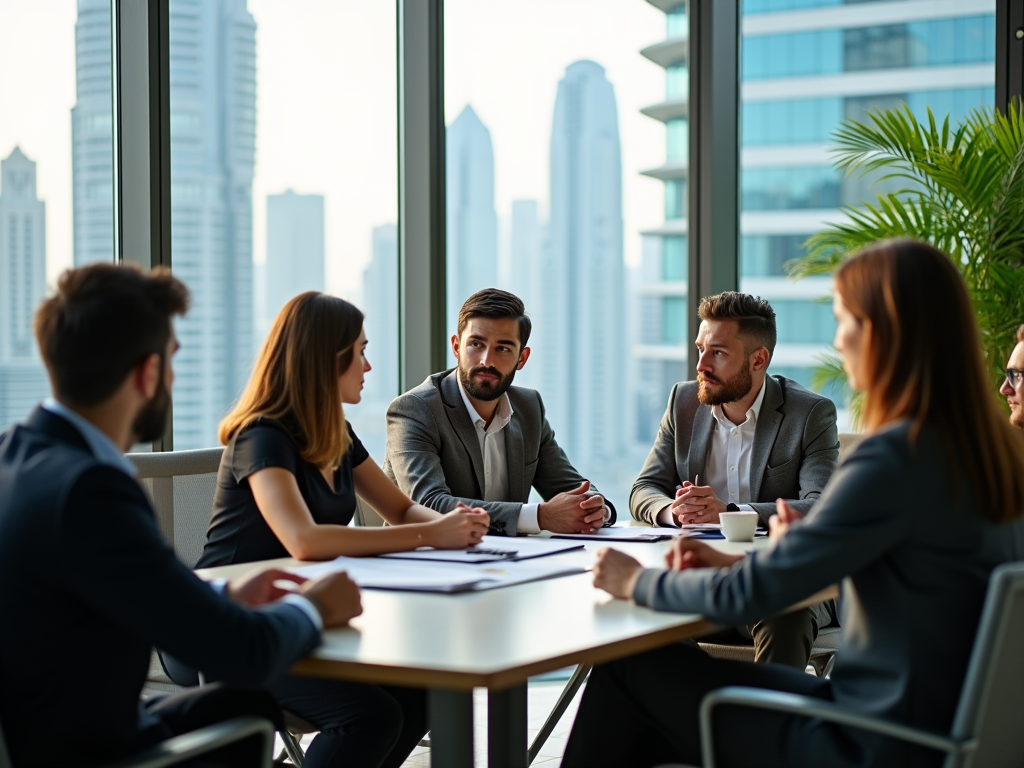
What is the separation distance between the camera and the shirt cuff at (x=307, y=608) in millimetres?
1669

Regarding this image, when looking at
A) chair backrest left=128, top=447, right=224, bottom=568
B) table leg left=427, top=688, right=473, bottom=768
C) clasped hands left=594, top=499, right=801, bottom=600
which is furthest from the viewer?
chair backrest left=128, top=447, right=224, bottom=568

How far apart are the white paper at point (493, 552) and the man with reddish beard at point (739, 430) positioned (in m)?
0.61

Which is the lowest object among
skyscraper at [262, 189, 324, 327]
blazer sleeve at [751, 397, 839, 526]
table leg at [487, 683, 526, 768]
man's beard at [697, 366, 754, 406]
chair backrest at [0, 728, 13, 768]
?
table leg at [487, 683, 526, 768]

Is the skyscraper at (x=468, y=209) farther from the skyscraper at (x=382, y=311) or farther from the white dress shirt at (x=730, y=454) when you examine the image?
the white dress shirt at (x=730, y=454)

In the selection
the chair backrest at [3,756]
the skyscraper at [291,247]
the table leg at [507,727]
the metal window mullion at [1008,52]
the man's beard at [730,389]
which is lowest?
the table leg at [507,727]

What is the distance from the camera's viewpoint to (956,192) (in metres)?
4.26

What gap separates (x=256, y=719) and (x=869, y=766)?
930mm

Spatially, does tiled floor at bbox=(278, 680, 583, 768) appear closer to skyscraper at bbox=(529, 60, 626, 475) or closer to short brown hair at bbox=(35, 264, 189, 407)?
skyscraper at bbox=(529, 60, 626, 475)

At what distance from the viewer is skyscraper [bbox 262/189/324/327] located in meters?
4.34

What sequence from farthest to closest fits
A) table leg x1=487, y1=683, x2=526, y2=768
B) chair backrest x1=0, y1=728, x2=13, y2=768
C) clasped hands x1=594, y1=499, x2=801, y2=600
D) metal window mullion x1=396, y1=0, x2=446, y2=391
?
1. metal window mullion x1=396, y1=0, x2=446, y2=391
2. table leg x1=487, y1=683, x2=526, y2=768
3. clasped hands x1=594, y1=499, x2=801, y2=600
4. chair backrest x1=0, y1=728, x2=13, y2=768

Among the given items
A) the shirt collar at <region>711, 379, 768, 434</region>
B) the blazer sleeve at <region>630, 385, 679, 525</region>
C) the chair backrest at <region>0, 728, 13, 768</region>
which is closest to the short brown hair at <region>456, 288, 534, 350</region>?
the blazer sleeve at <region>630, 385, 679, 525</region>

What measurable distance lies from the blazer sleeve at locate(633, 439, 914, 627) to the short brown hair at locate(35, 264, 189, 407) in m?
0.99

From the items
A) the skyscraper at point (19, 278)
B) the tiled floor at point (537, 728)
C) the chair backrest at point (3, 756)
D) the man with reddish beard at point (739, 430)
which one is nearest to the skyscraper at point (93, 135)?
the skyscraper at point (19, 278)

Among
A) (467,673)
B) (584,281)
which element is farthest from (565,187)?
(467,673)
